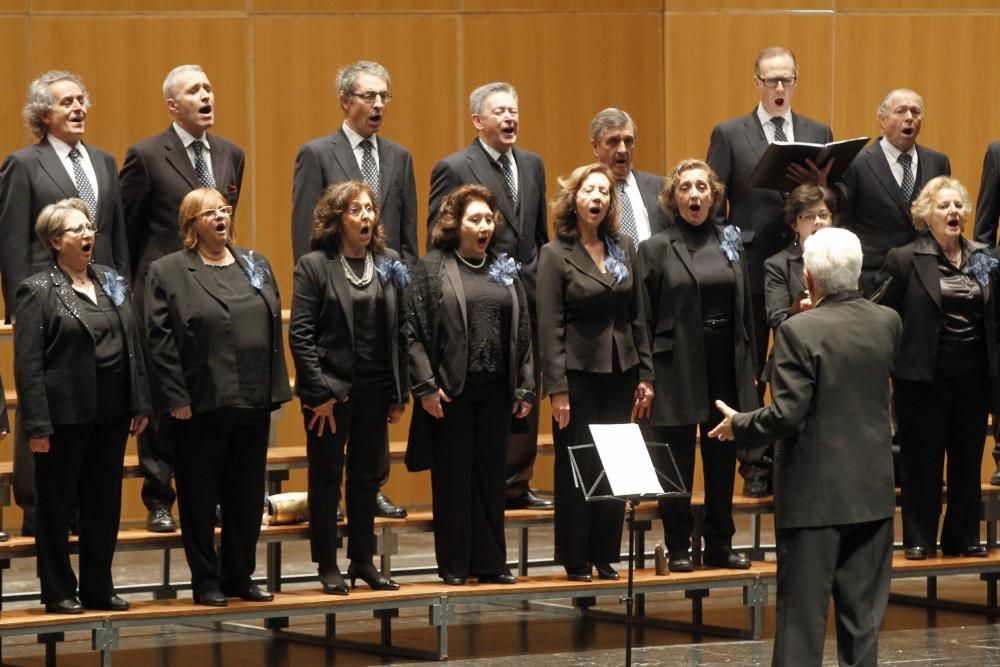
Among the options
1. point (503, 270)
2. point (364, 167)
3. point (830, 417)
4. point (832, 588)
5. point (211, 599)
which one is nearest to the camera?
point (830, 417)

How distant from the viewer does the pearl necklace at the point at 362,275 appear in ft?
22.5

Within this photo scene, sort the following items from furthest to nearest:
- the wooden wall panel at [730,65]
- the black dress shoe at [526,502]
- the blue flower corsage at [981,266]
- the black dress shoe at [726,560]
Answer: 1. the wooden wall panel at [730,65]
2. the black dress shoe at [526,502]
3. the blue flower corsage at [981,266]
4. the black dress shoe at [726,560]

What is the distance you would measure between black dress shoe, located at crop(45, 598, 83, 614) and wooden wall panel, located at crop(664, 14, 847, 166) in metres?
4.45

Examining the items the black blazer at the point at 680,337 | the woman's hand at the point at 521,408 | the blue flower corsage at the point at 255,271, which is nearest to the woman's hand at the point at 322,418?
the blue flower corsage at the point at 255,271

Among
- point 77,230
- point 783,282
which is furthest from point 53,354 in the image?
Answer: point 783,282

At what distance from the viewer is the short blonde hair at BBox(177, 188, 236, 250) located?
262 inches

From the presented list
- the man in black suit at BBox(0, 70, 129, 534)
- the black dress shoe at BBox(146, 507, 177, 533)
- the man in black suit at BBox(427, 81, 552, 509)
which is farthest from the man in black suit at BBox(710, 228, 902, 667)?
the man in black suit at BBox(0, 70, 129, 534)

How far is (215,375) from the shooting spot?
21.7ft

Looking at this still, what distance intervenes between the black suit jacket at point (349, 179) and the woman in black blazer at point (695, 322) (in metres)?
0.93

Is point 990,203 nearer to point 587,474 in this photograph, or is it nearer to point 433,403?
point 587,474

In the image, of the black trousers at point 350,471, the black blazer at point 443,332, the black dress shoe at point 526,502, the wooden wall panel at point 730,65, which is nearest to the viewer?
the black trousers at point 350,471

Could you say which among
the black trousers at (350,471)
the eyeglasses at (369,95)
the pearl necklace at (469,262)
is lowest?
the black trousers at (350,471)

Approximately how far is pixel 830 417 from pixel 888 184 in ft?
8.21

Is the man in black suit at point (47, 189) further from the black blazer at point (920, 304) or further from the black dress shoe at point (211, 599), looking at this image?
the black blazer at point (920, 304)
